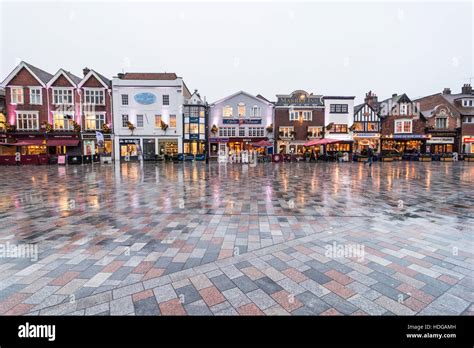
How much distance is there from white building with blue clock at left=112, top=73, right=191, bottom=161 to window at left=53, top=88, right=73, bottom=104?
592 cm

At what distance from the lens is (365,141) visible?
130ft

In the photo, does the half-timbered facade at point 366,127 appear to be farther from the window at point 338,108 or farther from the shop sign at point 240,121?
the shop sign at point 240,121

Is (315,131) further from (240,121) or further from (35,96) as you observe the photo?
(35,96)

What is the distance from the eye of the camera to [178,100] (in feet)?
120

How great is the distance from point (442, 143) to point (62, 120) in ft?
191

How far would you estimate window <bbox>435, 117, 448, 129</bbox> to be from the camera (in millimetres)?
40281

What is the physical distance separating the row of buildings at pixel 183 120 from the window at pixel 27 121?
0.11 meters

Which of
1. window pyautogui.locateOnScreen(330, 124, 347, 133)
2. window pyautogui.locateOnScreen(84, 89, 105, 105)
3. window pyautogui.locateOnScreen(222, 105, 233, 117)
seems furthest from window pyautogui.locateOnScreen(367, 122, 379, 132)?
window pyautogui.locateOnScreen(84, 89, 105, 105)

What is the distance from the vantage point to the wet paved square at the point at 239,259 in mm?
2979

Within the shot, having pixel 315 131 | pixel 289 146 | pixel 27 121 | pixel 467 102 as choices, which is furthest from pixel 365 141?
pixel 27 121

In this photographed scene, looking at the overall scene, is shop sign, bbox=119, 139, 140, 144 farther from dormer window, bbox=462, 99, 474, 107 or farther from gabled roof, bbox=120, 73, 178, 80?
dormer window, bbox=462, 99, 474, 107
